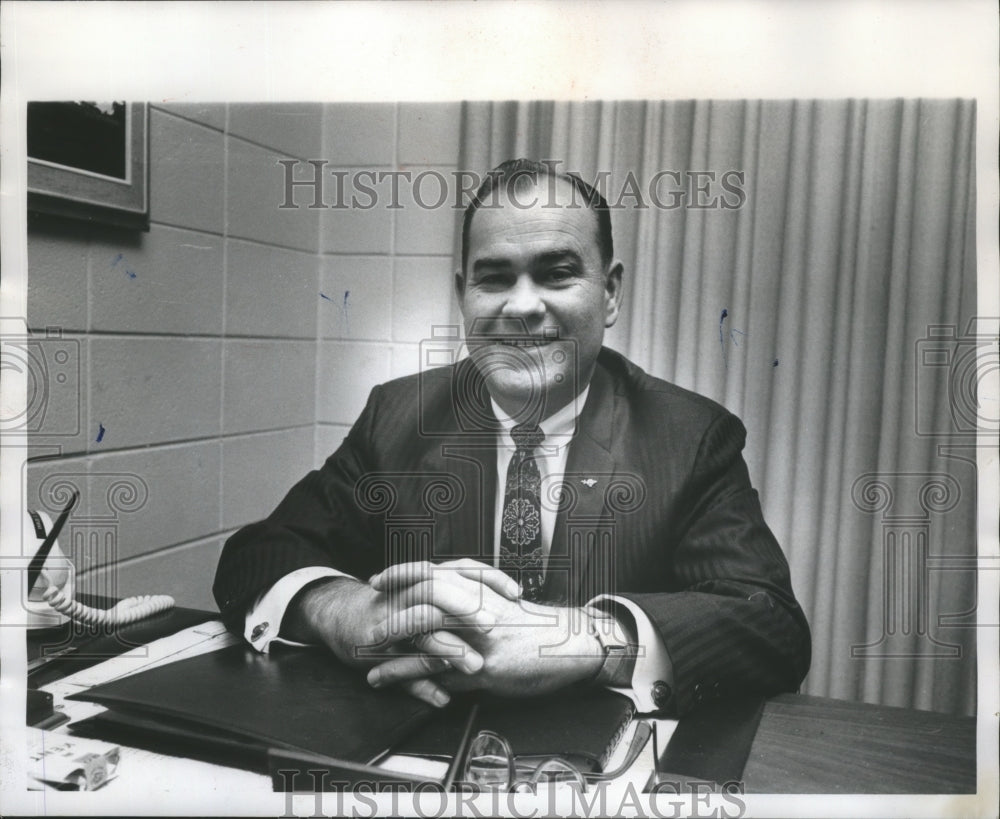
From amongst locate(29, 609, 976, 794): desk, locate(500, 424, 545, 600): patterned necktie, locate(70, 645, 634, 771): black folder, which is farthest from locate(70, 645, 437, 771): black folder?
locate(29, 609, 976, 794): desk

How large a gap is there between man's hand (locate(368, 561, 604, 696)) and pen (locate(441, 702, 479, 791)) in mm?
37

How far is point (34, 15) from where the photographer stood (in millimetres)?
Result: 1220

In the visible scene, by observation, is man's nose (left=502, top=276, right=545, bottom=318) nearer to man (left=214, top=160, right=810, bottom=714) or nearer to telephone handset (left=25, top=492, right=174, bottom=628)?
man (left=214, top=160, right=810, bottom=714)

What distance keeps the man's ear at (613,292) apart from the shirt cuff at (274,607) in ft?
1.76

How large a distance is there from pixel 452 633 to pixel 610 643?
0.72 ft

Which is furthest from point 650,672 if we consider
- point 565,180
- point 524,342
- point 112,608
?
point 112,608

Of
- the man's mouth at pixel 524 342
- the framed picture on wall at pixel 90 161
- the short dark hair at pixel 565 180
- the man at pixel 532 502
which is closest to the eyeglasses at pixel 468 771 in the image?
the man at pixel 532 502

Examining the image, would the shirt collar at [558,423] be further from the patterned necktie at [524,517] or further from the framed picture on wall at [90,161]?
the framed picture on wall at [90,161]

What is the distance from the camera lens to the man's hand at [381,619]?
111cm

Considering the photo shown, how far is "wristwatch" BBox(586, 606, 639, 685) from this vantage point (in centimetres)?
111

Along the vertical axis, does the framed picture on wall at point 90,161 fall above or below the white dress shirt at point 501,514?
above

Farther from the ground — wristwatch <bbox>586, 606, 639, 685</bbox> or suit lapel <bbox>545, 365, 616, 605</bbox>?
suit lapel <bbox>545, 365, 616, 605</bbox>

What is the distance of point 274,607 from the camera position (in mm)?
1189

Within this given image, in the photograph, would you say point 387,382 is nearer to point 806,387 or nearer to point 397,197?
point 397,197
